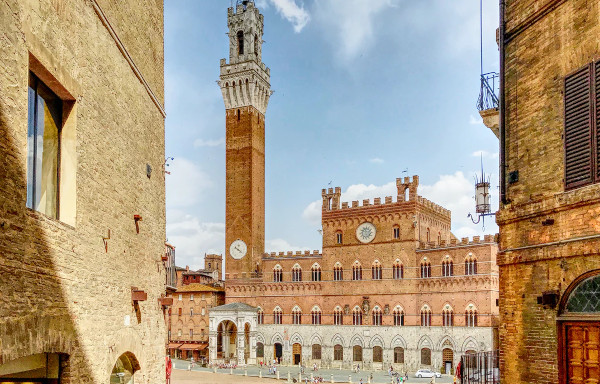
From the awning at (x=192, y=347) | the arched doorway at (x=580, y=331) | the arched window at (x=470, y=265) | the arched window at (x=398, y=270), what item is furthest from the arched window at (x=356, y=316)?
the arched doorway at (x=580, y=331)

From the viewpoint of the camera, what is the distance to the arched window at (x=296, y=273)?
160 feet

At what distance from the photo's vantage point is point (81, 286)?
7.75m

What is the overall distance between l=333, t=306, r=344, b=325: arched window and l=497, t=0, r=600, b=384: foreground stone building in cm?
3731

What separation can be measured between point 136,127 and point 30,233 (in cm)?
505

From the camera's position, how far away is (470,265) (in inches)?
1607

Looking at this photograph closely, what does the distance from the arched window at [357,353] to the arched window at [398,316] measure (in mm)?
3549

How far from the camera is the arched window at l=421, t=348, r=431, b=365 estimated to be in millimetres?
41275

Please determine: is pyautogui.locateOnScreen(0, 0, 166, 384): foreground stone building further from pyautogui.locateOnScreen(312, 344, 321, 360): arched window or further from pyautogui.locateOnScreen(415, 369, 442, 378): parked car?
pyautogui.locateOnScreen(312, 344, 321, 360): arched window

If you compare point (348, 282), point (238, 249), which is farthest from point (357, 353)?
point (238, 249)

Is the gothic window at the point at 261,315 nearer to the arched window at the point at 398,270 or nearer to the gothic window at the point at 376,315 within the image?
the gothic window at the point at 376,315

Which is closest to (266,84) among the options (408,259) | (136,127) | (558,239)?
(408,259)

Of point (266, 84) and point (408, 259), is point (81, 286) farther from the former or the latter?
point (266, 84)

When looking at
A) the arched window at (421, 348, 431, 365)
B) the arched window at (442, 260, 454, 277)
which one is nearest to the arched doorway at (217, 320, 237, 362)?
the arched window at (421, 348, 431, 365)

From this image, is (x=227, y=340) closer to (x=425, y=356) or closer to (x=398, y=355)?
(x=398, y=355)
